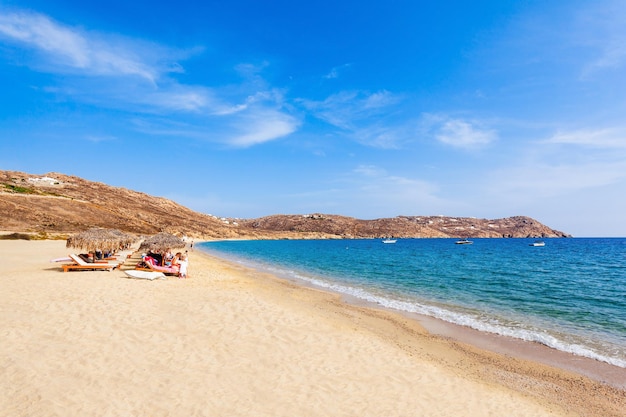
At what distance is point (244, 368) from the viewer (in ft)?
24.0

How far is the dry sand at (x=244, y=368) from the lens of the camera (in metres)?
5.86

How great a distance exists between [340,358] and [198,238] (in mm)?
115442

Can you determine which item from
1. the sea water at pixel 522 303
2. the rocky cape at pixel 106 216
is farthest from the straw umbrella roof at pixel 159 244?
the rocky cape at pixel 106 216

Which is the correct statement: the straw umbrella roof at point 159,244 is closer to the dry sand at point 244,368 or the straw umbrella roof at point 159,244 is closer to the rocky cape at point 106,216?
the dry sand at point 244,368

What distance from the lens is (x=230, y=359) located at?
7.77 meters

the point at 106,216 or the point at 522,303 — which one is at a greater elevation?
the point at 106,216

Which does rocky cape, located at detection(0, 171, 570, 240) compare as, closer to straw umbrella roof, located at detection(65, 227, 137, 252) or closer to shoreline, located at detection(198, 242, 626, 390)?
straw umbrella roof, located at detection(65, 227, 137, 252)

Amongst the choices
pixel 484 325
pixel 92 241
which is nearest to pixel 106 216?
Answer: pixel 92 241

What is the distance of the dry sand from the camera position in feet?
19.2

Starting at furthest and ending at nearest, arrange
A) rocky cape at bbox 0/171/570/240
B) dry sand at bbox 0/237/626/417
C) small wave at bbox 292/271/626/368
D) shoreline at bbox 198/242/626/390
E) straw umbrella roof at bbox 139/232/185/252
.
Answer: rocky cape at bbox 0/171/570/240 → straw umbrella roof at bbox 139/232/185/252 → small wave at bbox 292/271/626/368 → shoreline at bbox 198/242/626/390 → dry sand at bbox 0/237/626/417

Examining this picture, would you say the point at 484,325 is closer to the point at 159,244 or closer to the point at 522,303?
the point at 522,303

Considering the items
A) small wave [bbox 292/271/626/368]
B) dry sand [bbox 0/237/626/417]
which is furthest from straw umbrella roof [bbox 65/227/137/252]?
small wave [bbox 292/271/626/368]

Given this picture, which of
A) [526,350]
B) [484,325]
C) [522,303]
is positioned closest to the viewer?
[526,350]

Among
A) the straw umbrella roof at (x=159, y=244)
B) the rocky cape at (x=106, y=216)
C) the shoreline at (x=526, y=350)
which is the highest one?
the rocky cape at (x=106, y=216)
